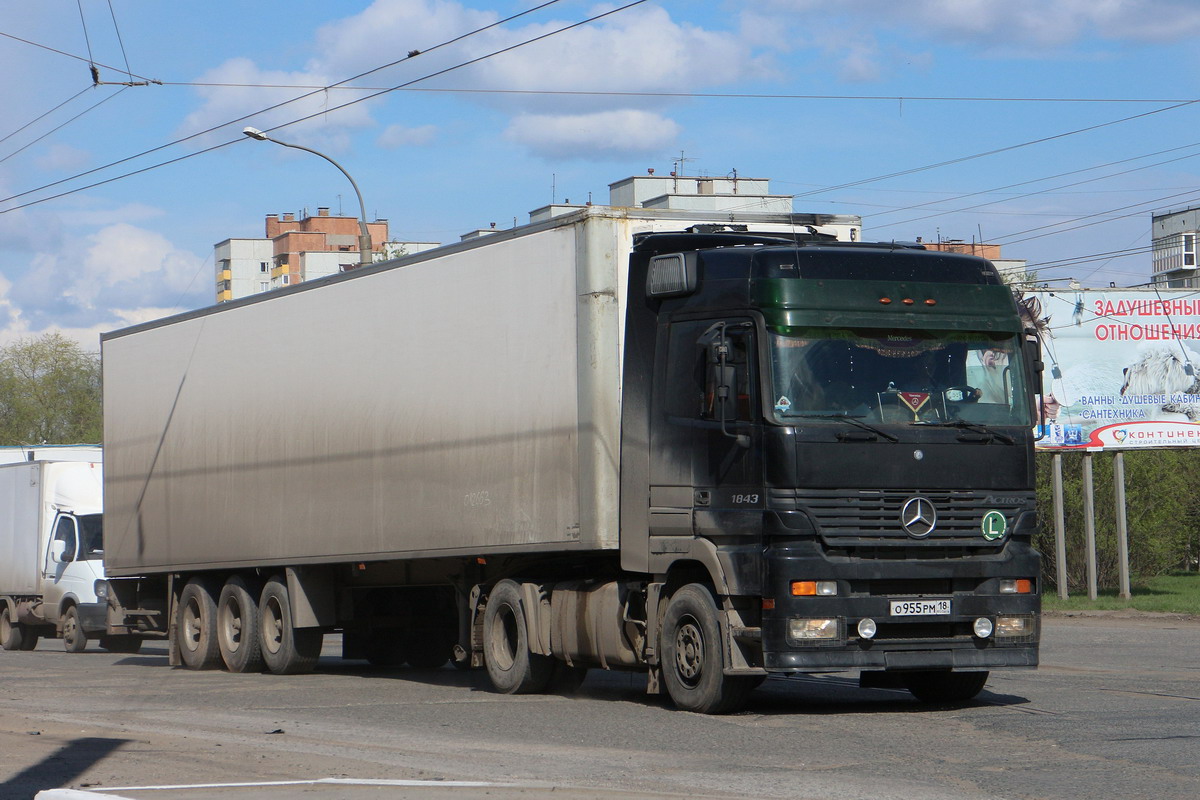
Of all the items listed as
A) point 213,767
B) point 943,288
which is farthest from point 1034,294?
point 213,767

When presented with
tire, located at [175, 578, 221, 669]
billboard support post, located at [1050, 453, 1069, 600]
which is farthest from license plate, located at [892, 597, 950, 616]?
billboard support post, located at [1050, 453, 1069, 600]

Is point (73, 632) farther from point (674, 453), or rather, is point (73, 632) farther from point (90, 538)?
point (674, 453)

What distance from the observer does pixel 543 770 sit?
9.27 meters

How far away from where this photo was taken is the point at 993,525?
11.8 meters

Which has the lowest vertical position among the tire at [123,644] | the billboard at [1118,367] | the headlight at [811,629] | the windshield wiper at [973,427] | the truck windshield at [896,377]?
the tire at [123,644]

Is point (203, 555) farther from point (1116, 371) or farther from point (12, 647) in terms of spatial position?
point (1116, 371)

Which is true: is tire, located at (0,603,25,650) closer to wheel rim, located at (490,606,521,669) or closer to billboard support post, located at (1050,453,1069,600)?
wheel rim, located at (490,606,521,669)

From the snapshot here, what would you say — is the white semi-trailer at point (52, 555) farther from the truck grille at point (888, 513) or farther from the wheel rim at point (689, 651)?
the truck grille at point (888, 513)

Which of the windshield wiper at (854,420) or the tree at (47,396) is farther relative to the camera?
the tree at (47,396)

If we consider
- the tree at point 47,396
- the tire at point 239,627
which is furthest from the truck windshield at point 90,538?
the tree at point 47,396

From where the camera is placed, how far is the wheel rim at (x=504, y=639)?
14359 millimetres

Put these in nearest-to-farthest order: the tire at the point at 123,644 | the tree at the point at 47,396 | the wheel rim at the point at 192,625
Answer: the wheel rim at the point at 192,625 < the tire at the point at 123,644 < the tree at the point at 47,396

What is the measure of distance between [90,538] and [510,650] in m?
15.4

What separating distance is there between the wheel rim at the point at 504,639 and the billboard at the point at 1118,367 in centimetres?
1811
